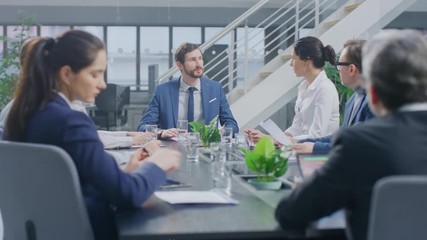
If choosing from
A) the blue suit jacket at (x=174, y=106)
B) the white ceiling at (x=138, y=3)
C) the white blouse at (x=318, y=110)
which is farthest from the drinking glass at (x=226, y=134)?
the white ceiling at (x=138, y=3)

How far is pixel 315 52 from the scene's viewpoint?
4387mm

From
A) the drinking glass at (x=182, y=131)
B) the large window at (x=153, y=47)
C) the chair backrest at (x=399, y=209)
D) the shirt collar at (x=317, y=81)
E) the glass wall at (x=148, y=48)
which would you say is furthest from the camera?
the large window at (x=153, y=47)

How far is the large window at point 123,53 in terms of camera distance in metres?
7.61

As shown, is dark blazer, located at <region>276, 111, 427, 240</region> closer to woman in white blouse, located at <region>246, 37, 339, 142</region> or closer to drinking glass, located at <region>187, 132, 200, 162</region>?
drinking glass, located at <region>187, 132, 200, 162</region>

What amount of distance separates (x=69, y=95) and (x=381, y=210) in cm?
102

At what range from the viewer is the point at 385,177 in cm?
149

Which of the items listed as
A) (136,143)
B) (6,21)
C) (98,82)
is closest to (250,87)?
(6,21)

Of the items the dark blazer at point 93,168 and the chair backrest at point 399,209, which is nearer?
the chair backrest at point 399,209

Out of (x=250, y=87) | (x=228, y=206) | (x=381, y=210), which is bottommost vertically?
(x=250, y=87)

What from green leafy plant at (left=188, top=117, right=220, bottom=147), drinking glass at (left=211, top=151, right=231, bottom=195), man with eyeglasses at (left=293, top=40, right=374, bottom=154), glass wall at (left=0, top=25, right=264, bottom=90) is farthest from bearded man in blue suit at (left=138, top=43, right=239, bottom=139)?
glass wall at (left=0, top=25, right=264, bottom=90)

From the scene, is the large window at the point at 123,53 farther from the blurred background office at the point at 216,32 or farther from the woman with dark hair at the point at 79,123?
the woman with dark hair at the point at 79,123

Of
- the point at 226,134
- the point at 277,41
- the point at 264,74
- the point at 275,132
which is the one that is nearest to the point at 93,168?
the point at 275,132

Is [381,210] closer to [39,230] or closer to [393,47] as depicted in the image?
[393,47]

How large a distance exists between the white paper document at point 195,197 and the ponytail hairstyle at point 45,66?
45 cm
